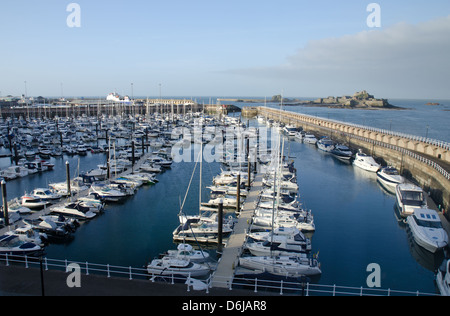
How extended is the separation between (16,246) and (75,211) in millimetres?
6170

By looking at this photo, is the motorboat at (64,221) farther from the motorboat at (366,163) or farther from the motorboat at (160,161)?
the motorboat at (366,163)

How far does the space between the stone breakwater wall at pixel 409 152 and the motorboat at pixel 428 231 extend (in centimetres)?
511

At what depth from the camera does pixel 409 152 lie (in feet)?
125

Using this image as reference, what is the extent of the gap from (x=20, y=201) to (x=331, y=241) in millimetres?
22504

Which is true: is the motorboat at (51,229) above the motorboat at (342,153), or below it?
below

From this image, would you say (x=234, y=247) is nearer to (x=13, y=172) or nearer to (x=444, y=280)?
(x=444, y=280)

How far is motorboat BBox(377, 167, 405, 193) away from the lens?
32438 millimetres

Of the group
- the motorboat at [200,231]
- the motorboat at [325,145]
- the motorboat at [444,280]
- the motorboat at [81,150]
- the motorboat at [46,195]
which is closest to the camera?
the motorboat at [444,280]

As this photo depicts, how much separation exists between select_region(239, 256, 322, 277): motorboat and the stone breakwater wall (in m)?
14.6

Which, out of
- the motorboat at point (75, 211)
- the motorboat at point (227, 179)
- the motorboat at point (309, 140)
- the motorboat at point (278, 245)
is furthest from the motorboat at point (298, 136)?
the motorboat at point (75, 211)

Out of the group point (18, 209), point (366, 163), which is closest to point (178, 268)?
point (18, 209)

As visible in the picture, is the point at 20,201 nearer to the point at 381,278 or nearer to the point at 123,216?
the point at 123,216

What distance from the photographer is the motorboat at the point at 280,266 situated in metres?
15.8

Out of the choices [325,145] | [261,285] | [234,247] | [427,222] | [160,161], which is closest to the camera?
[261,285]
